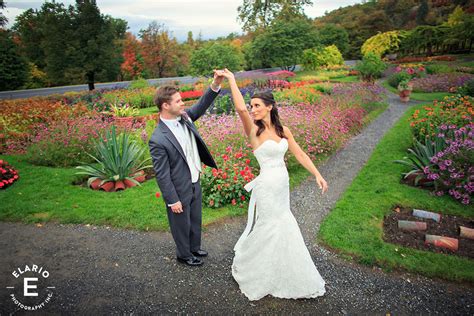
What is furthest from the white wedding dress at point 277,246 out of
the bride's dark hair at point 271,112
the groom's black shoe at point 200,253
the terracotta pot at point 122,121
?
the terracotta pot at point 122,121

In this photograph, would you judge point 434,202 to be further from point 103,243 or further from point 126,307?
point 103,243

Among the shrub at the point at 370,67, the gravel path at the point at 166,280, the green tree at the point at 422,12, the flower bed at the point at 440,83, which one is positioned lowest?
the gravel path at the point at 166,280

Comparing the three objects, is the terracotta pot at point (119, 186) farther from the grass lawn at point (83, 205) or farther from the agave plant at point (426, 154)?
the agave plant at point (426, 154)

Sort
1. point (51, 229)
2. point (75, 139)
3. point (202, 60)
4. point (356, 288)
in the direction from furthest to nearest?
point (202, 60)
point (75, 139)
point (51, 229)
point (356, 288)

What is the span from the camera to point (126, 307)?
3027 mm

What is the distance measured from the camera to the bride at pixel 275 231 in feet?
9.67

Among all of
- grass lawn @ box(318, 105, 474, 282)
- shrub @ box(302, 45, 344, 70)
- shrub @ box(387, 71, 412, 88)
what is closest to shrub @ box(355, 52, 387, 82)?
shrub @ box(387, 71, 412, 88)

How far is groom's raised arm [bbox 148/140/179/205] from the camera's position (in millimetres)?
3029

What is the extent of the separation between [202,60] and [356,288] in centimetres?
2010

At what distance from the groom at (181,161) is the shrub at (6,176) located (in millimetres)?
5114

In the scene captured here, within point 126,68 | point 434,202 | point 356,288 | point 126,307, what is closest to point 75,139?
point 126,307

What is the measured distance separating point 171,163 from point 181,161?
0.11 m

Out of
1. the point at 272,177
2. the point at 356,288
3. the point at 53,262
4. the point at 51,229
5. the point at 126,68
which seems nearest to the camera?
the point at 272,177

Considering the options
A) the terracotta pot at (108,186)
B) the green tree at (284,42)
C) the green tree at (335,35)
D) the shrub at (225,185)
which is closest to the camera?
the shrub at (225,185)
